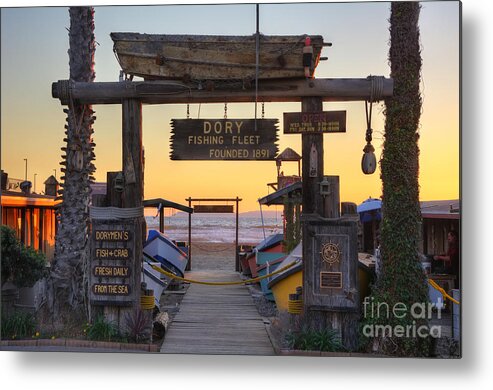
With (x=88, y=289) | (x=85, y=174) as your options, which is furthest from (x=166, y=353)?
(x=85, y=174)

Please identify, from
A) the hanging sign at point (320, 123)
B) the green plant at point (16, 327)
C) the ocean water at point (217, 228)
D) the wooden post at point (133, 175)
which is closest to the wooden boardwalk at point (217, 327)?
the wooden post at point (133, 175)

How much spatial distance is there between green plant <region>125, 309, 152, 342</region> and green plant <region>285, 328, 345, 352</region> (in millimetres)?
1831

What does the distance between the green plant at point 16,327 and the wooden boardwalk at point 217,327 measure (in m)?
1.75

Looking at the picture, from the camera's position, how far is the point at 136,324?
21.7 ft

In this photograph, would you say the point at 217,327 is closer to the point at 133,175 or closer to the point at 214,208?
the point at 133,175

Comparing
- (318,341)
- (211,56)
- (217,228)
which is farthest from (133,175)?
(217,228)

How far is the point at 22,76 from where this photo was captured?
7035mm

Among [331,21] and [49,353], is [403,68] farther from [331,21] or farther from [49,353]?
[49,353]

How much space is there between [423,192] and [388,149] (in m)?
0.69

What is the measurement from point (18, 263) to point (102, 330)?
5.63 ft

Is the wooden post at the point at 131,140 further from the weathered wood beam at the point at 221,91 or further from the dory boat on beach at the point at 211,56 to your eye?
the dory boat on beach at the point at 211,56

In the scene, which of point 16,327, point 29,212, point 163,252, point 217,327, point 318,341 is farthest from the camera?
point 163,252
